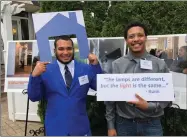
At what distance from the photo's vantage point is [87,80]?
2.36 meters

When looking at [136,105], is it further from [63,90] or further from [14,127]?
[14,127]

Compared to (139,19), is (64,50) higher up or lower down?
lower down

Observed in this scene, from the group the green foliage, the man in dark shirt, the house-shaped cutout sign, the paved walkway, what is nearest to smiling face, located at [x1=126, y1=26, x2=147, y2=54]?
the man in dark shirt

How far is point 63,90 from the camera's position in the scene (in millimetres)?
2264

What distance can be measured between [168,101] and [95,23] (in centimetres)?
250

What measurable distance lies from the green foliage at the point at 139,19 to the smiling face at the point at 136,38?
1716 millimetres

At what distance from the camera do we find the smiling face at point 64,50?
7.45ft

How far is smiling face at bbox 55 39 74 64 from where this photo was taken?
2.27m

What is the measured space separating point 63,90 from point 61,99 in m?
0.08

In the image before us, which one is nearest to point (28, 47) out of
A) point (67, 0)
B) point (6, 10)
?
point (67, 0)

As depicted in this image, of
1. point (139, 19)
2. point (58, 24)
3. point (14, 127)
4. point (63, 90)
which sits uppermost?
point (139, 19)

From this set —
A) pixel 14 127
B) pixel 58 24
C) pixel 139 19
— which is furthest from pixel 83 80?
pixel 14 127

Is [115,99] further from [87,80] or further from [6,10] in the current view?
[6,10]

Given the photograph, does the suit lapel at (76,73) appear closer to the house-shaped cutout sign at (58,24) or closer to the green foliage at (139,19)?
the house-shaped cutout sign at (58,24)
